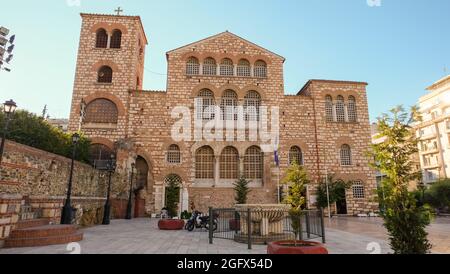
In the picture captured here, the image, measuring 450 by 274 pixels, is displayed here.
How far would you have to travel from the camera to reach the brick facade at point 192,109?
876 inches

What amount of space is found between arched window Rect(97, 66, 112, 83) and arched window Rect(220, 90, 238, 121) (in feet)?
34.8

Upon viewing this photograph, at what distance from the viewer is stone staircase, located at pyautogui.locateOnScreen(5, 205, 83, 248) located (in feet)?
25.8

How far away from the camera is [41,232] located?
27.3 ft

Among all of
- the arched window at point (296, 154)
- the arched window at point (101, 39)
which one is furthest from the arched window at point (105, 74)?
the arched window at point (296, 154)

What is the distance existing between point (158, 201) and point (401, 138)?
18.8 meters

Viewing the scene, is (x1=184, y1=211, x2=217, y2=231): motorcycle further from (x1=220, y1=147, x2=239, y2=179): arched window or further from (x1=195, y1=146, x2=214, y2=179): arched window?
(x1=220, y1=147, x2=239, y2=179): arched window

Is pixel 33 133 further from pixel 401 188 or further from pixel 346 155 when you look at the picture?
pixel 346 155

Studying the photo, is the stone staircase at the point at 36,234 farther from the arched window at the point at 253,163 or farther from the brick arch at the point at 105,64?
the brick arch at the point at 105,64

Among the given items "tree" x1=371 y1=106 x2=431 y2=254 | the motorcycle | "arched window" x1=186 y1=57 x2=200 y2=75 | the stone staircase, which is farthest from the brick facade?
"tree" x1=371 y1=106 x2=431 y2=254

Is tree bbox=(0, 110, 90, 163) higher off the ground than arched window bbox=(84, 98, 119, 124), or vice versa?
arched window bbox=(84, 98, 119, 124)

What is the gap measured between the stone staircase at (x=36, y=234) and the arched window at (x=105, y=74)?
16.4 m

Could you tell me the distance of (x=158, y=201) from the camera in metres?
21.7
